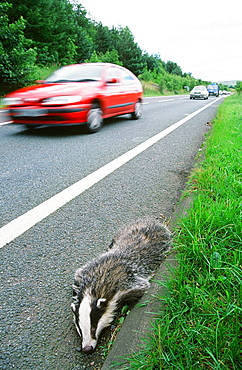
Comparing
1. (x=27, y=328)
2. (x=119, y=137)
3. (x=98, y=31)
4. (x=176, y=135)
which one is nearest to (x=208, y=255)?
(x=27, y=328)

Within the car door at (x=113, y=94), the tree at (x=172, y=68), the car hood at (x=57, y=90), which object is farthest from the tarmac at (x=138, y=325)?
the tree at (x=172, y=68)

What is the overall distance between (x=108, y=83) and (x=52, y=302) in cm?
641

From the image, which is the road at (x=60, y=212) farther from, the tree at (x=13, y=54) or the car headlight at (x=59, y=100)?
the tree at (x=13, y=54)

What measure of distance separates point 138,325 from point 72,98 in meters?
5.59

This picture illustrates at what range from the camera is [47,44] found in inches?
1133

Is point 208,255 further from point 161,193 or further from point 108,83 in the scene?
point 108,83

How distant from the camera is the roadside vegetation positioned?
14.2 metres

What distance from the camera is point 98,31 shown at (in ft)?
175

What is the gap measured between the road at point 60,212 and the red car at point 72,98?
45 centimetres

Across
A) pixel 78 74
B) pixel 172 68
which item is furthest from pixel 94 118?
pixel 172 68

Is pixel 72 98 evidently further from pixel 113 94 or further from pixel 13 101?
pixel 113 94

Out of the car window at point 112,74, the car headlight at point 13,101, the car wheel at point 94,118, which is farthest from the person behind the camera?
the car window at point 112,74

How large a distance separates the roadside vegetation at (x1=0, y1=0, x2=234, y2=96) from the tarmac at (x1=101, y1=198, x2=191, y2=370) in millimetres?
14351

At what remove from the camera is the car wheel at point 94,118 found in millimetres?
6973
